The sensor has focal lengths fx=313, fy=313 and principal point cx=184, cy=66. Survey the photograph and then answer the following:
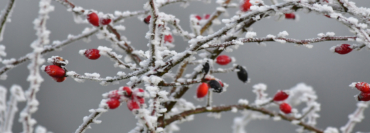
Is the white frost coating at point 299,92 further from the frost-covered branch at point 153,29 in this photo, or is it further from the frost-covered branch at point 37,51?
the frost-covered branch at point 37,51

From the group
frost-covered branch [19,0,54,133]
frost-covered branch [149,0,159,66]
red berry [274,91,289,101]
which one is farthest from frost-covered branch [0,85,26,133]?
red berry [274,91,289,101]

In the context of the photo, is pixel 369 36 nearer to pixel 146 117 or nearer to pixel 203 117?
pixel 146 117

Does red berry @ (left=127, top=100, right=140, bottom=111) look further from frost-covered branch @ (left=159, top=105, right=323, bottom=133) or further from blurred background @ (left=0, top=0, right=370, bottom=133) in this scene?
blurred background @ (left=0, top=0, right=370, bottom=133)

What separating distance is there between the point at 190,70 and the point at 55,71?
2064 millimetres

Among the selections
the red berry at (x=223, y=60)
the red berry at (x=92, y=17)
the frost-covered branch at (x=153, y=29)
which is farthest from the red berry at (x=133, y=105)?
the red berry at (x=223, y=60)

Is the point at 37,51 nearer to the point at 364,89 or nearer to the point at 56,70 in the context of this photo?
the point at 56,70

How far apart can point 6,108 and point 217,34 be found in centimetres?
36

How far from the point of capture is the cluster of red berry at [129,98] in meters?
0.51

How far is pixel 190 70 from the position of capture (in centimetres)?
267

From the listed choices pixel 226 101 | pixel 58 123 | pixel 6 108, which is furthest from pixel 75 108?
pixel 6 108

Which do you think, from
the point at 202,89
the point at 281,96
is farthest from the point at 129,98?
the point at 281,96

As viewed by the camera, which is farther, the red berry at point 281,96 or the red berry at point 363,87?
the red berry at point 281,96

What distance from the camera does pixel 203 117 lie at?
2.68 meters

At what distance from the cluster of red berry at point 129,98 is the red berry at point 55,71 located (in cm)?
17
